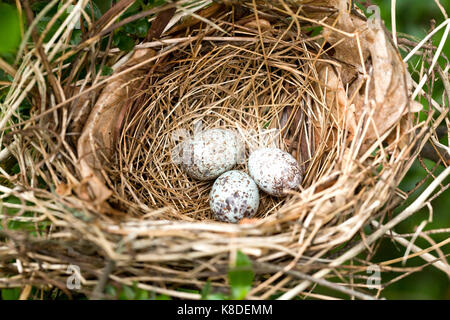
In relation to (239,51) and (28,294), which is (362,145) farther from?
(28,294)

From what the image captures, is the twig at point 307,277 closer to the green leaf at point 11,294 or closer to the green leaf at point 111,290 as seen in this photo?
the green leaf at point 111,290

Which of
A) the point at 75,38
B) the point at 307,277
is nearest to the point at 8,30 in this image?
the point at 75,38

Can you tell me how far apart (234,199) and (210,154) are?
0.63 ft

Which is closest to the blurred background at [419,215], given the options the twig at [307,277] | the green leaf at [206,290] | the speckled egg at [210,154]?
the twig at [307,277]

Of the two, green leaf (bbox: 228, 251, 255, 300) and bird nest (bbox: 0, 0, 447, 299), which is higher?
bird nest (bbox: 0, 0, 447, 299)

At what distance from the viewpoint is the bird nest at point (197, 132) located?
2.77 feet

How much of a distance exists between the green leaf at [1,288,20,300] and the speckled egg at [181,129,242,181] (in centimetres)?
64

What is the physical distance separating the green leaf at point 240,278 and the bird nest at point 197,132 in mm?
55

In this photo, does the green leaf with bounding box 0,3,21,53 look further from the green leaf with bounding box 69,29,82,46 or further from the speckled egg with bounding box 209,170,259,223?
the speckled egg with bounding box 209,170,259,223

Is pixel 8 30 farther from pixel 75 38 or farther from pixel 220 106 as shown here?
pixel 220 106

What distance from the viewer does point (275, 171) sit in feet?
3.95

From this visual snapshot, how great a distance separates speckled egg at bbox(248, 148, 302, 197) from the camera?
120 centimetres

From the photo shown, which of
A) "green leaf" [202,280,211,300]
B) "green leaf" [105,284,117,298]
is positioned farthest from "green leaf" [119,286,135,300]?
"green leaf" [202,280,211,300]

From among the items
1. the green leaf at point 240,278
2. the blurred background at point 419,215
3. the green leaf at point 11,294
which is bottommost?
the green leaf at point 11,294
